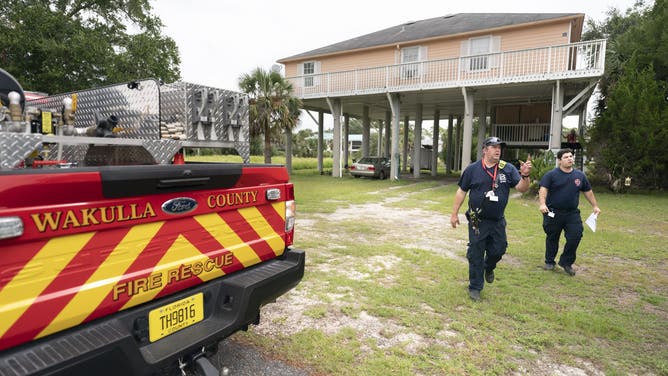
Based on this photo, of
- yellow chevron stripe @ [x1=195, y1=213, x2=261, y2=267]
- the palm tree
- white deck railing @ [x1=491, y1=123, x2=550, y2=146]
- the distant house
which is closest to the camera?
yellow chevron stripe @ [x1=195, y1=213, x2=261, y2=267]

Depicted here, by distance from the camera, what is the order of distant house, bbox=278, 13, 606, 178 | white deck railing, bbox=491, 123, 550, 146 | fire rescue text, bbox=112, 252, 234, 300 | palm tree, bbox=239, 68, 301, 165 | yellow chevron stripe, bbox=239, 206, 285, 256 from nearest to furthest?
fire rescue text, bbox=112, 252, 234, 300 → yellow chevron stripe, bbox=239, 206, 285, 256 → distant house, bbox=278, 13, 606, 178 → palm tree, bbox=239, 68, 301, 165 → white deck railing, bbox=491, 123, 550, 146

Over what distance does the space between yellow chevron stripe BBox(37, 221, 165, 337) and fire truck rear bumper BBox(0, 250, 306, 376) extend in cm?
5

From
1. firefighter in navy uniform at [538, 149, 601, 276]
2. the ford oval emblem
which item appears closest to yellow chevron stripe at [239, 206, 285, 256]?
the ford oval emblem

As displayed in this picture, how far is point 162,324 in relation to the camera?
1.82m

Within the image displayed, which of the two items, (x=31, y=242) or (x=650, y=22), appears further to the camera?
(x=650, y=22)

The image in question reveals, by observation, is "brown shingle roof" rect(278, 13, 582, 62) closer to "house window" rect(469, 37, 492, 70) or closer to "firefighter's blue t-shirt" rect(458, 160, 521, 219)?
"house window" rect(469, 37, 492, 70)

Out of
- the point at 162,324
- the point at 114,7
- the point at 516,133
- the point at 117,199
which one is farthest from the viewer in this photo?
the point at 516,133

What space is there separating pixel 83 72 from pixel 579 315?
18.7 metres

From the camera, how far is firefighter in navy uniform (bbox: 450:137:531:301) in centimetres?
367

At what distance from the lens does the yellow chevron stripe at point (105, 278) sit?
58.4 inches

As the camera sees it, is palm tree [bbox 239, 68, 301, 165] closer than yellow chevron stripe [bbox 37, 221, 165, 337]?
No

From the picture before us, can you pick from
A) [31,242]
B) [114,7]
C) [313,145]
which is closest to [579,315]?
[31,242]

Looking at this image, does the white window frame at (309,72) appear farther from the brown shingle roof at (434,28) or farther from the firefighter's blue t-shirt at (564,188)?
the firefighter's blue t-shirt at (564,188)

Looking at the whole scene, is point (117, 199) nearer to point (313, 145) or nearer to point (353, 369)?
point (353, 369)
